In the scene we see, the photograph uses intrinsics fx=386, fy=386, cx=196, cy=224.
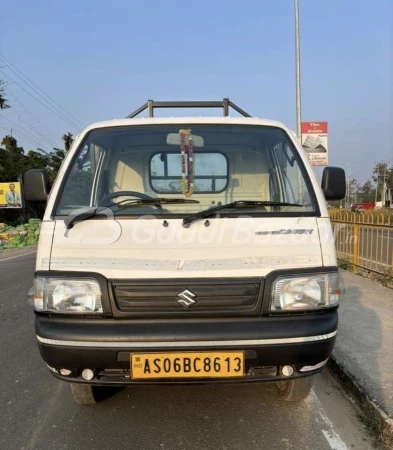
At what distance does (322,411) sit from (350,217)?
620cm

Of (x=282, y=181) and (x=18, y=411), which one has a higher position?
(x=282, y=181)

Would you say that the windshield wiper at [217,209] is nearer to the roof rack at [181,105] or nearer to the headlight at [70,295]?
the headlight at [70,295]

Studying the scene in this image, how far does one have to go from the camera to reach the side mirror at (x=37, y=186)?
2.96 m

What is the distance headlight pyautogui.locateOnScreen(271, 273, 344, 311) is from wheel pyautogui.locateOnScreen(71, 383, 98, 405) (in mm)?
1522

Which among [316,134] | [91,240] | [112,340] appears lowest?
[112,340]

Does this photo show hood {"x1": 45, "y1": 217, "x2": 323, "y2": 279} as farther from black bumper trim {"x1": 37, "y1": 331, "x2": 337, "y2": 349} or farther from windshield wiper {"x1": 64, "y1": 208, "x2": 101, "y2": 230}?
black bumper trim {"x1": 37, "y1": 331, "x2": 337, "y2": 349}

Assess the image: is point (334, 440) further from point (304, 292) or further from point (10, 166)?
point (10, 166)

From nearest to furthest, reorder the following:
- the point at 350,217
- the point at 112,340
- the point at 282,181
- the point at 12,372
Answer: the point at 112,340 < the point at 282,181 < the point at 12,372 < the point at 350,217

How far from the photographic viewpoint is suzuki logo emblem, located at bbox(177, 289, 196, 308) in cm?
224

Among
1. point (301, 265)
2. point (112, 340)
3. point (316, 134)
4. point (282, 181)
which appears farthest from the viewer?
point (316, 134)

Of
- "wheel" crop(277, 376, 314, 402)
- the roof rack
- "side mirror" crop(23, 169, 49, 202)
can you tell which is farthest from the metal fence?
"side mirror" crop(23, 169, 49, 202)

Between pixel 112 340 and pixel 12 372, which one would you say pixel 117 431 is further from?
pixel 12 372

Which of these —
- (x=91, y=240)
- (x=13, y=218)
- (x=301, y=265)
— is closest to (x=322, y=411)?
(x=301, y=265)

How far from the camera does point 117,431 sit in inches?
103
